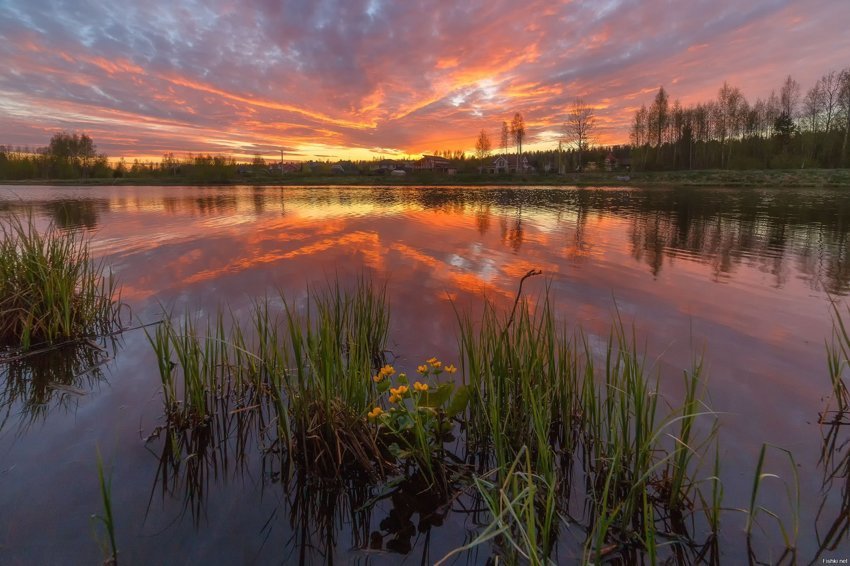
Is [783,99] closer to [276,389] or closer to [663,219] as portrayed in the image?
[663,219]

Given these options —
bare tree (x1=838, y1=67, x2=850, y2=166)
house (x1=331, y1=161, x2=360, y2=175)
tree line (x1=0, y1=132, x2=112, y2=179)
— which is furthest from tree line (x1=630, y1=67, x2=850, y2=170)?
tree line (x1=0, y1=132, x2=112, y2=179)

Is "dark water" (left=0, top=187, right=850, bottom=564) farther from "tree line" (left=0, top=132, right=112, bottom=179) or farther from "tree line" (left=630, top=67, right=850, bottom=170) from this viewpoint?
"tree line" (left=0, top=132, right=112, bottom=179)

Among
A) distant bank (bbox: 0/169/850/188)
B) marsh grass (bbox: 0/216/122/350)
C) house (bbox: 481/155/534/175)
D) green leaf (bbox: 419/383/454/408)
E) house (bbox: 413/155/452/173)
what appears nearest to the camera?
green leaf (bbox: 419/383/454/408)

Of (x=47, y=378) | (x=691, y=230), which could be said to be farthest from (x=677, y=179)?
(x=47, y=378)

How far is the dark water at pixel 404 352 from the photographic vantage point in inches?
116

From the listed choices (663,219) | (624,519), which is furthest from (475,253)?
(663,219)

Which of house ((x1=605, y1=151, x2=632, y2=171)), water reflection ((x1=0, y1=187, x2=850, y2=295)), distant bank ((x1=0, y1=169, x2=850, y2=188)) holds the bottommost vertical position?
water reflection ((x1=0, y1=187, x2=850, y2=295))

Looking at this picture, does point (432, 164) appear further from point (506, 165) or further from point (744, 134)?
point (744, 134)

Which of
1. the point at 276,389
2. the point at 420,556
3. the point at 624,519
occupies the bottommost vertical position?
the point at 420,556

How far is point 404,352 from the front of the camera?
6.12m

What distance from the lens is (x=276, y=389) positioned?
11.9 feet

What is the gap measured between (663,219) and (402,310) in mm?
20276

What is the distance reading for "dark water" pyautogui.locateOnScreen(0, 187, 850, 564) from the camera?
2951mm

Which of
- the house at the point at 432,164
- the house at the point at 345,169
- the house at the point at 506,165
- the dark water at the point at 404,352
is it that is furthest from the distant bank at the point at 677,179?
the house at the point at 432,164
